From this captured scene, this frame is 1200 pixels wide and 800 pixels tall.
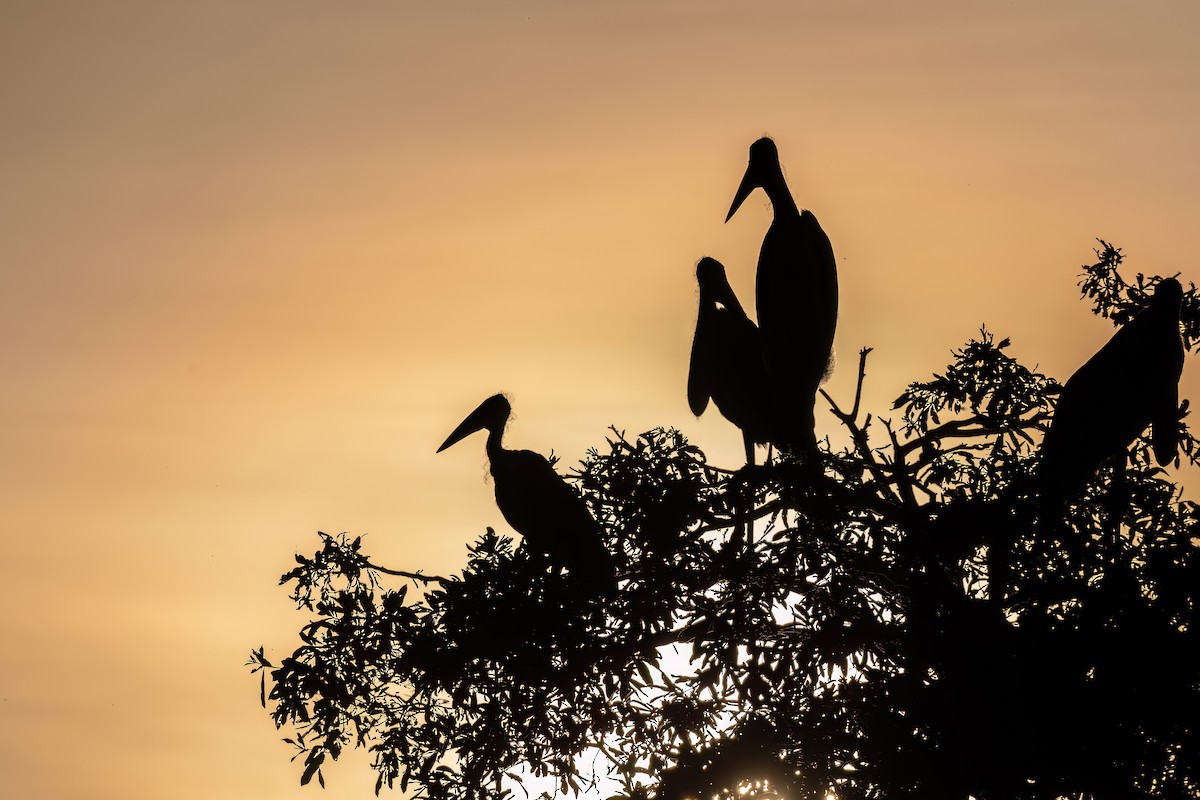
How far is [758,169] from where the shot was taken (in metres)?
12.8

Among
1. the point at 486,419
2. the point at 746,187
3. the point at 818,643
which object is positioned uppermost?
the point at 746,187

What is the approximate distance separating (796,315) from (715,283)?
5.95ft

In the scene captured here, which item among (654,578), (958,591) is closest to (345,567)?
(654,578)

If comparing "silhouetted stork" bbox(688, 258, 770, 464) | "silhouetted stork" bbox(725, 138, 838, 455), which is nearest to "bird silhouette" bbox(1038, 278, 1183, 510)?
"silhouetted stork" bbox(725, 138, 838, 455)

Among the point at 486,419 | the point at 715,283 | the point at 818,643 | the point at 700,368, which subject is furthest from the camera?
the point at 486,419

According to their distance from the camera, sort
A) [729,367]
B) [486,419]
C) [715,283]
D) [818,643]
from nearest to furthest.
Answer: [818,643]
[729,367]
[715,283]
[486,419]

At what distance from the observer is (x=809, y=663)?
8375mm

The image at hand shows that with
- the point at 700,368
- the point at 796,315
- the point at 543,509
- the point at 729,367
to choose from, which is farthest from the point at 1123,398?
the point at 543,509

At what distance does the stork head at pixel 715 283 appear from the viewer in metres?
13.0

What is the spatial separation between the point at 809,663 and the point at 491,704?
216 cm

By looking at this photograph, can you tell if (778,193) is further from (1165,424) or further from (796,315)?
(1165,424)

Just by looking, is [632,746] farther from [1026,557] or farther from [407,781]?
[1026,557]

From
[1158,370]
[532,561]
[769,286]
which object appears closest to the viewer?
[532,561]

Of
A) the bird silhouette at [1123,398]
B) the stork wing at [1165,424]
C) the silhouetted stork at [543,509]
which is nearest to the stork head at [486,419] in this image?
the silhouetted stork at [543,509]
